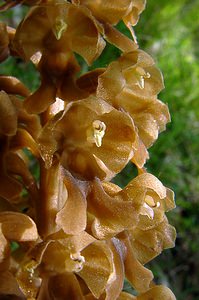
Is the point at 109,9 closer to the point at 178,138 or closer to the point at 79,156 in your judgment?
the point at 79,156

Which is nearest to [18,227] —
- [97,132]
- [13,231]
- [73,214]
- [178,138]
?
[13,231]

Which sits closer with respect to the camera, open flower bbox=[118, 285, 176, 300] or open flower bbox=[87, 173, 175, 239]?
open flower bbox=[87, 173, 175, 239]

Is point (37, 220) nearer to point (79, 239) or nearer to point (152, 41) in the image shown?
point (79, 239)

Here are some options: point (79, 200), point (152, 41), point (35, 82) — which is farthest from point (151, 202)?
point (152, 41)

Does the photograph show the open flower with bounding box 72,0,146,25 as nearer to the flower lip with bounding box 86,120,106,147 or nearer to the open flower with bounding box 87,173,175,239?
the flower lip with bounding box 86,120,106,147

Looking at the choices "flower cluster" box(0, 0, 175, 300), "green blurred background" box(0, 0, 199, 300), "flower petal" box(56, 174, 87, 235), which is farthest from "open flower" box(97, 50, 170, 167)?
"green blurred background" box(0, 0, 199, 300)

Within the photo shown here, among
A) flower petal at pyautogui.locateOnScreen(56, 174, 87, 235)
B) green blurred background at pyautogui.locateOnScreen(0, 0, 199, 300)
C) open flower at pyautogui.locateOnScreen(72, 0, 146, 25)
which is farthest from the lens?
green blurred background at pyautogui.locateOnScreen(0, 0, 199, 300)
